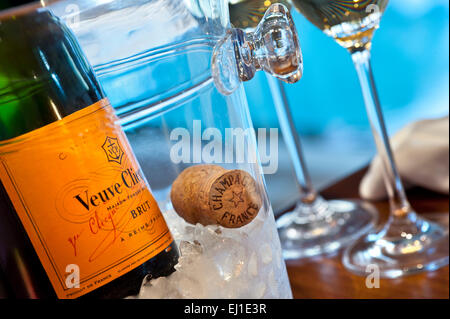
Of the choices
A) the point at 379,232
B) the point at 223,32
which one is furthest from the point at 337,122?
the point at 223,32

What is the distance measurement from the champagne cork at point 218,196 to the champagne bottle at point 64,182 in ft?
0.07

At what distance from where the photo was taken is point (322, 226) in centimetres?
65

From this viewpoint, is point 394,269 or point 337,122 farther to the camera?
point 337,122

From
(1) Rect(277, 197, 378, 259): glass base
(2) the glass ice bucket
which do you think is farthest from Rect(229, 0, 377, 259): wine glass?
(2) the glass ice bucket

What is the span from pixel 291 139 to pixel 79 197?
0.42m

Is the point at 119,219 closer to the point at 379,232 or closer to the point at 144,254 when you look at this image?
the point at 144,254

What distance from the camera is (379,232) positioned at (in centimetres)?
53

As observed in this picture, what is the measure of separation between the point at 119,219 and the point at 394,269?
251 mm

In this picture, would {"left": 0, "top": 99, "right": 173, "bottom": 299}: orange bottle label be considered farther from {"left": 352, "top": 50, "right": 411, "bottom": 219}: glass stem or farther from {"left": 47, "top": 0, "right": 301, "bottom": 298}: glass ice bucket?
{"left": 352, "top": 50, "right": 411, "bottom": 219}: glass stem

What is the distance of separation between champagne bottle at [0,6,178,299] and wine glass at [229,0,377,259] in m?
0.23
